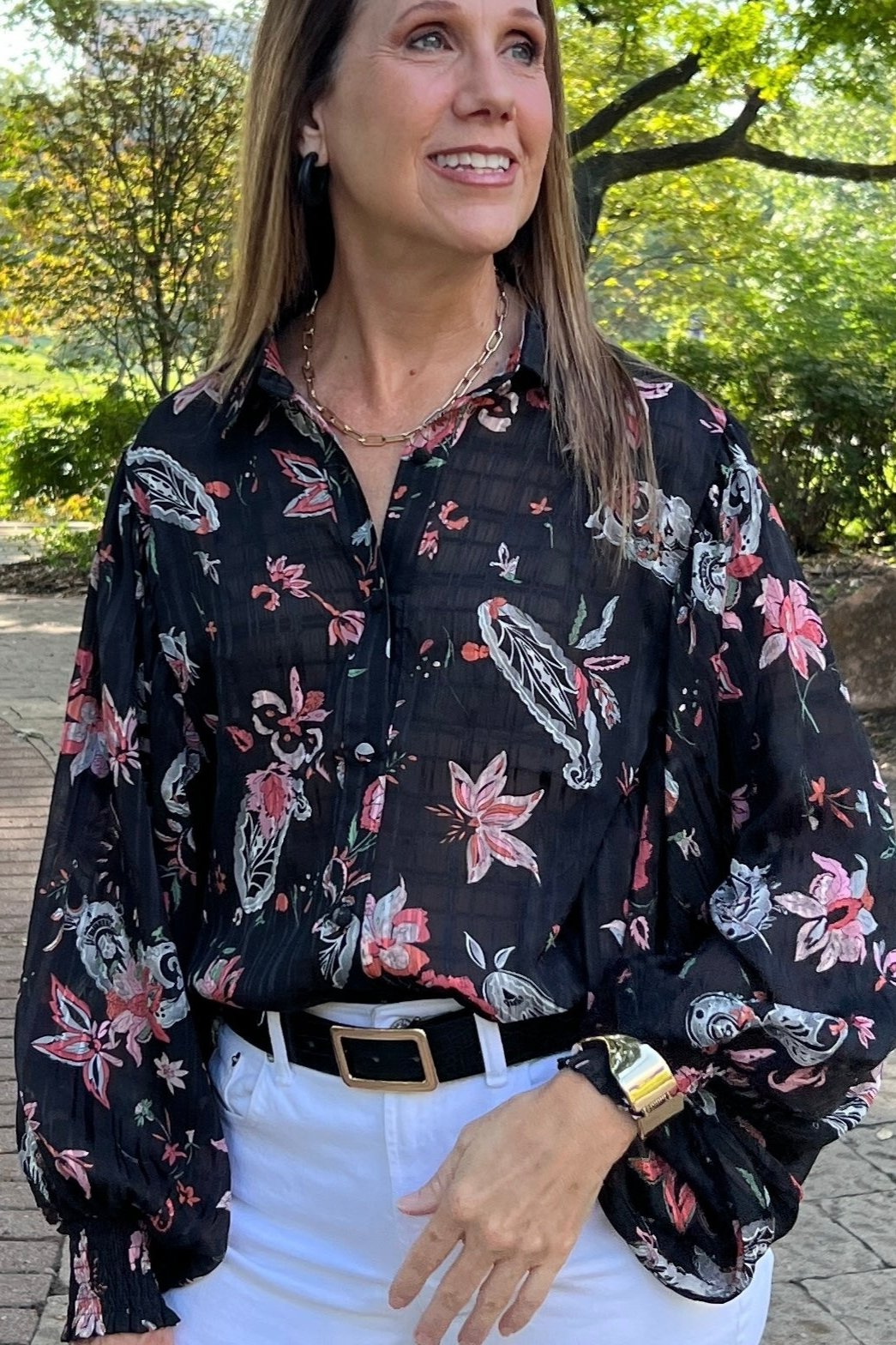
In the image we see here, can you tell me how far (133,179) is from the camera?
562 inches

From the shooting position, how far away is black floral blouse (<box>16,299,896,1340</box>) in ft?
5.22

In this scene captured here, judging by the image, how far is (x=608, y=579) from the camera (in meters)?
1.69

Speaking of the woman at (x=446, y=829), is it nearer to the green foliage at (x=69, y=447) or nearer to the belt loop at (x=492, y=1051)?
the belt loop at (x=492, y=1051)

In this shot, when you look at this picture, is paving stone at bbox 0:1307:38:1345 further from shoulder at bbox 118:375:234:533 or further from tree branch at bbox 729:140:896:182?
tree branch at bbox 729:140:896:182

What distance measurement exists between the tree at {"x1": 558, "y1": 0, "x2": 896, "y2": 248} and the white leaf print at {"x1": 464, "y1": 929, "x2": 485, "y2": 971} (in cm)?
774

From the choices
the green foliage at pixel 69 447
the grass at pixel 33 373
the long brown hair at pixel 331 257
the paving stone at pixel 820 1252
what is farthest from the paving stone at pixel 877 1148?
the grass at pixel 33 373

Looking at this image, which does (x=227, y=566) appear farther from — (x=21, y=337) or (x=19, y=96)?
(x=21, y=337)

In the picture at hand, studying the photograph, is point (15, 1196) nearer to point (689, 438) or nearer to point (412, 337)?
point (412, 337)

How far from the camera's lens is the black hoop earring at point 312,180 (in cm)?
191

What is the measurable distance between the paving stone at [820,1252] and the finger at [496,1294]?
2.12 m

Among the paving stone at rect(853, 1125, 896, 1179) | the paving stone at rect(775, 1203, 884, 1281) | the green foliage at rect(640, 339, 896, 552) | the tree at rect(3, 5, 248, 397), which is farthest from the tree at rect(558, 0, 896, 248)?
the paving stone at rect(775, 1203, 884, 1281)

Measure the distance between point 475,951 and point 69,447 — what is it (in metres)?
14.2

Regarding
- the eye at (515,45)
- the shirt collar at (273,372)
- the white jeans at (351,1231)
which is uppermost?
the eye at (515,45)

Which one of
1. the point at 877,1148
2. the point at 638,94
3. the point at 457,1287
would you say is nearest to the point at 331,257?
the point at 457,1287
